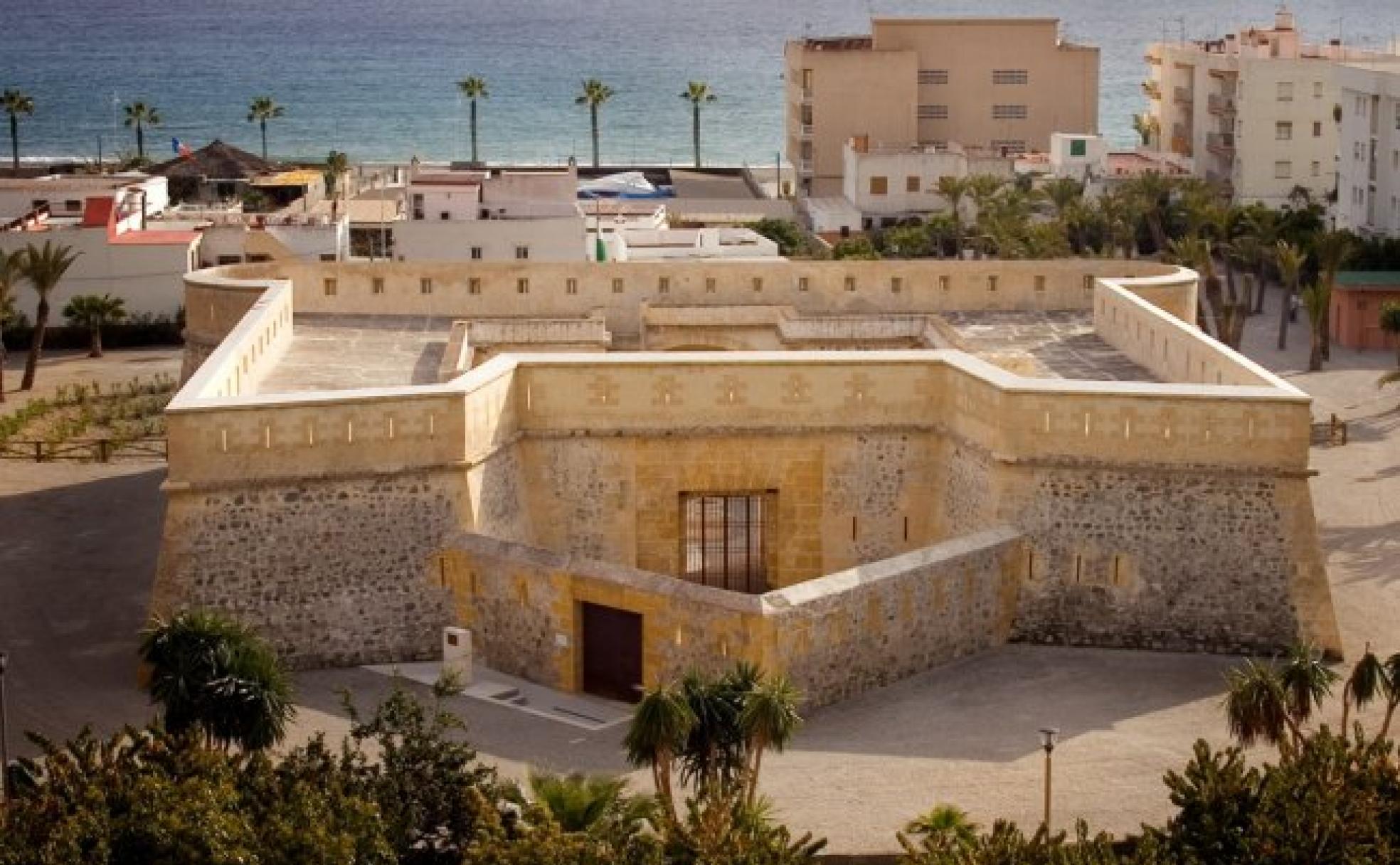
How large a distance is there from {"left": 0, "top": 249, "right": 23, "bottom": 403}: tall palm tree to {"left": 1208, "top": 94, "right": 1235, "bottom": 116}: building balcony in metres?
45.4

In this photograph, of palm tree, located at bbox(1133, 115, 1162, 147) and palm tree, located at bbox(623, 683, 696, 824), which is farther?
palm tree, located at bbox(1133, 115, 1162, 147)

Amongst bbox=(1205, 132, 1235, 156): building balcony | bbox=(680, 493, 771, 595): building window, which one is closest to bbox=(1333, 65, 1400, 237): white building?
bbox=(1205, 132, 1235, 156): building balcony

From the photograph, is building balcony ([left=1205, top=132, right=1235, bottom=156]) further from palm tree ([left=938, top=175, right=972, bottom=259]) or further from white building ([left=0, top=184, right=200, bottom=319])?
white building ([left=0, top=184, right=200, bottom=319])

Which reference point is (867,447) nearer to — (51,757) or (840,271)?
(840,271)

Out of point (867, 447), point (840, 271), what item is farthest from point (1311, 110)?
point (867, 447)

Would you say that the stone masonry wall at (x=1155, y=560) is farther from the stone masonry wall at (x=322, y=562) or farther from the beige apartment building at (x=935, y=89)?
the beige apartment building at (x=935, y=89)

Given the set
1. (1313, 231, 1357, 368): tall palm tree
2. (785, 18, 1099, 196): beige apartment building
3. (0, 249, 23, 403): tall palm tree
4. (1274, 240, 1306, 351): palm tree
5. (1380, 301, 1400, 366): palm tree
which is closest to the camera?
(1380, 301, 1400, 366): palm tree

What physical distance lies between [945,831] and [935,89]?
79743mm

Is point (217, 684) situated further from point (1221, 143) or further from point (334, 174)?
point (1221, 143)

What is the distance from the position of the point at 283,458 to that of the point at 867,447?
27.5 ft

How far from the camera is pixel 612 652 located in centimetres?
3073

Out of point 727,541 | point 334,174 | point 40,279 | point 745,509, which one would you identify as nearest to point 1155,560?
point 745,509

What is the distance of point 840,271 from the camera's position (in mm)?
43031

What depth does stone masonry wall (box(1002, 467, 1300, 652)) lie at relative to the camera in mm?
32188
